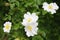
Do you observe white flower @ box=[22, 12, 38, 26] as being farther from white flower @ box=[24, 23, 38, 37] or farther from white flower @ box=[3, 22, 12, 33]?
white flower @ box=[3, 22, 12, 33]

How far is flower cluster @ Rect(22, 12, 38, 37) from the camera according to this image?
215cm

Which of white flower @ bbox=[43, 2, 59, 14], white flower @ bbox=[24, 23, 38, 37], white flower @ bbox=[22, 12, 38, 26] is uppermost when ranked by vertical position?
white flower @ bbox=[43, 2, 59, 14]

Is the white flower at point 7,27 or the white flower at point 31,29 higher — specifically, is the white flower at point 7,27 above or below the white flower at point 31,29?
above

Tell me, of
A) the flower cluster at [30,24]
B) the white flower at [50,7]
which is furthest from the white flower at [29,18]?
the white flower at [50,7]

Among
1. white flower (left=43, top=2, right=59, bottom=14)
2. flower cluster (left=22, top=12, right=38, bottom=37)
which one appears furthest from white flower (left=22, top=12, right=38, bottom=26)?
A: white flower (left=43, top=2, right=59, bottom=14)

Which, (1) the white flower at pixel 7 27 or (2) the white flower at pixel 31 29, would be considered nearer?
(2) the white flower at pixel 31 29

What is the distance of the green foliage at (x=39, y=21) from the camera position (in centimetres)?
224

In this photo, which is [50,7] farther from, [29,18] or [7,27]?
[7,27]

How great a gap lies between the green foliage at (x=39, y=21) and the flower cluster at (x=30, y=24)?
6 cm

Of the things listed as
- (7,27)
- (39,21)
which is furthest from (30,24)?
(7,27)

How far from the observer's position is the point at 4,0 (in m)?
2.54

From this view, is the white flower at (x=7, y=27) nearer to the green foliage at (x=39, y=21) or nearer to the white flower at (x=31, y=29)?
the green foliage at (x=39, y=21)

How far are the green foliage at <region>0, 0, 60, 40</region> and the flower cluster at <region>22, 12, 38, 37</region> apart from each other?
6 centimetres

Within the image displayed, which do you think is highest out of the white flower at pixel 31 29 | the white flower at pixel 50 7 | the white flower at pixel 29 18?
the white flower at pixel 50 7
